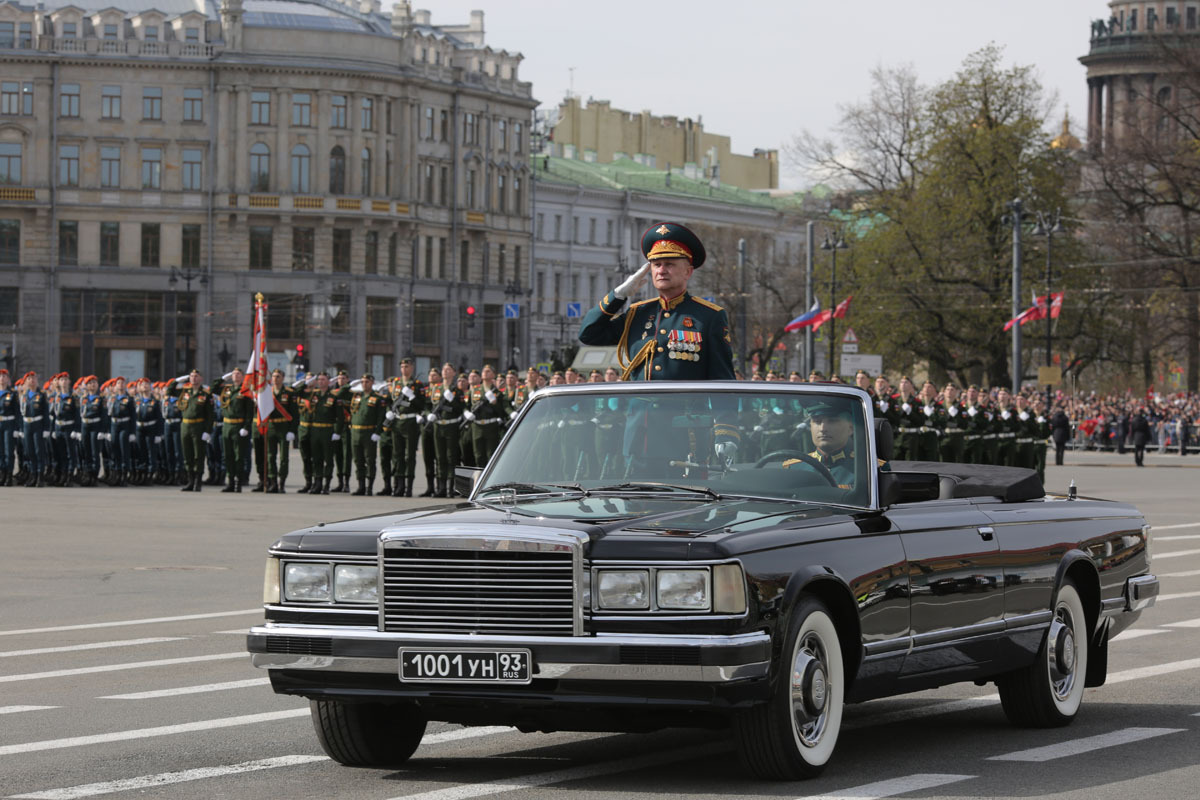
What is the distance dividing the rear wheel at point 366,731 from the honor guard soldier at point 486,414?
24562 mm

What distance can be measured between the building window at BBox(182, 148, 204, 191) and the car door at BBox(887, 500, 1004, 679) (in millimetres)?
103471

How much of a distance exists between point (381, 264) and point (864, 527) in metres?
106

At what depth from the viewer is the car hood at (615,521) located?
809 cm

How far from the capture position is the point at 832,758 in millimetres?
9266

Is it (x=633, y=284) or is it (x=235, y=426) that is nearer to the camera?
(x=633, y=284)

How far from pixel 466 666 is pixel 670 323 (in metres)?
3.87

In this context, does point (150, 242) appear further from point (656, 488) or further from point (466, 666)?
point (466, 666)

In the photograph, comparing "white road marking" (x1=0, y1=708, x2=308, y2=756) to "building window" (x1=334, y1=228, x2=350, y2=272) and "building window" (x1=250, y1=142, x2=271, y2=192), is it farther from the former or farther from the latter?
"building window" (x1=334, y1=228, x2=350, y2=272)

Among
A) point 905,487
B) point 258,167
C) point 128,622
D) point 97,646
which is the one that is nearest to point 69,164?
point 258,167

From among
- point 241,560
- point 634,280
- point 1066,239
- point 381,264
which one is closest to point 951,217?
point 1066,239

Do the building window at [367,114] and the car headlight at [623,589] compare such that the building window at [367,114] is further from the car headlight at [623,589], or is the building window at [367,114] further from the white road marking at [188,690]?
the car headlight at [623,589]

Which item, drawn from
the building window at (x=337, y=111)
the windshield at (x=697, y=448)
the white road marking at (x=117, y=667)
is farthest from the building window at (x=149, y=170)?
the windshield at (x=697, y=448)

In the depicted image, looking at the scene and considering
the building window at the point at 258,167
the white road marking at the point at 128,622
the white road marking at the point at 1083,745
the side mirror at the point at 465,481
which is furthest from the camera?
the building window at the point at 258,167

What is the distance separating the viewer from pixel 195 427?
3772cm
